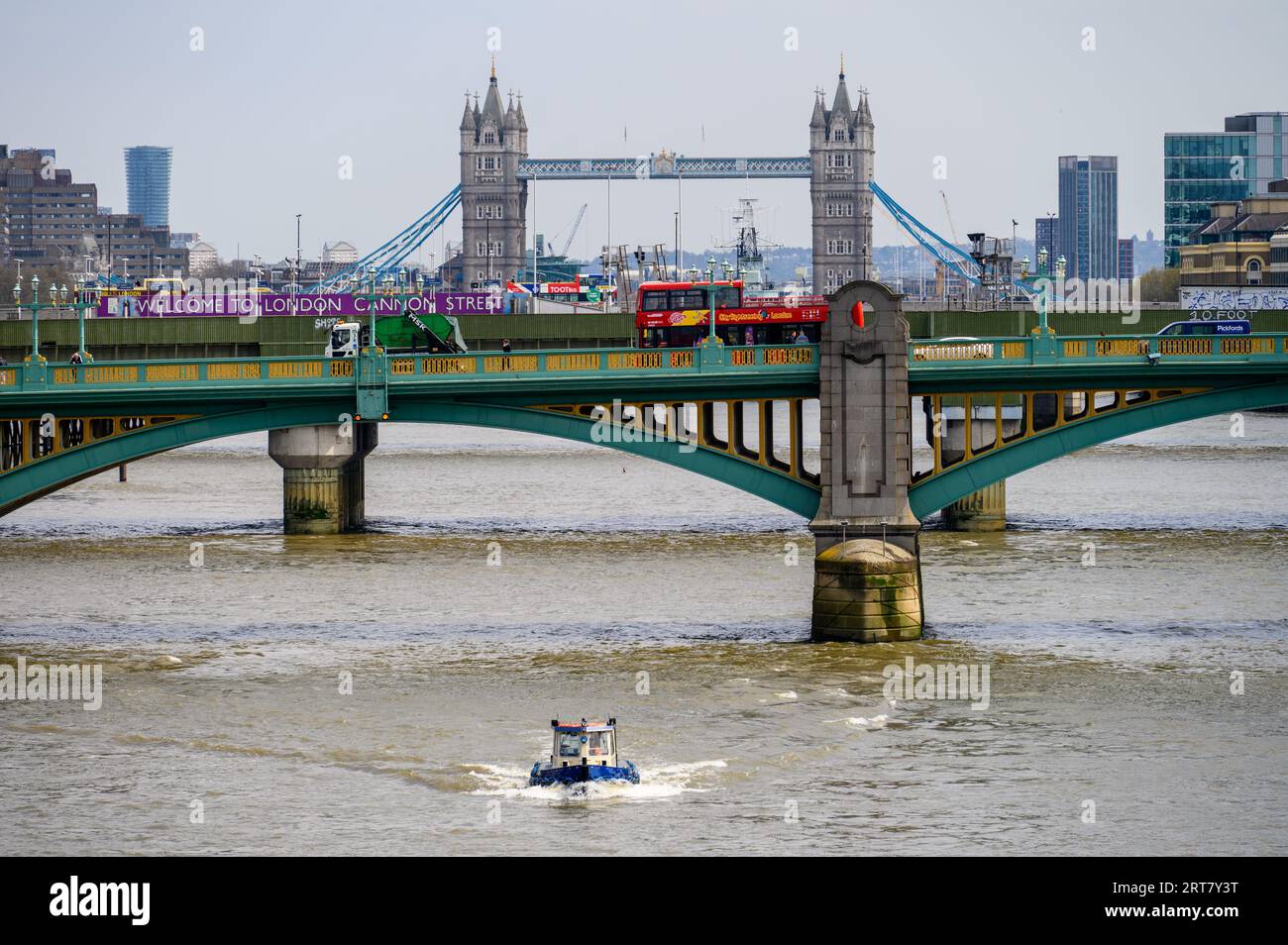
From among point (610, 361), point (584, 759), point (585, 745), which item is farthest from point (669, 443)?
point (584, 759)

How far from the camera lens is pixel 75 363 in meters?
58.1

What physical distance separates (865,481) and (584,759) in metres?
16.1

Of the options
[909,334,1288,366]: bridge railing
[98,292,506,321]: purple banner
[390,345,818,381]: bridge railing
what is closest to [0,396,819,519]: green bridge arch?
[390,345,818,381]: bridge railing

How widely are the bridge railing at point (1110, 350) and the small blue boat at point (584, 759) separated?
20136mm

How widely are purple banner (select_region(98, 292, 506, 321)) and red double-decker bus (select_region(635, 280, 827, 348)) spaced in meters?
25.9

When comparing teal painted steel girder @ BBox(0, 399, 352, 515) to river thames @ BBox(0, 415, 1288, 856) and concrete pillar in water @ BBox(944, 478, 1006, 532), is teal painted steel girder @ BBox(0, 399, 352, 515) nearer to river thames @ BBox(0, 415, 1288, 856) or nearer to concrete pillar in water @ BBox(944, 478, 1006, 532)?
river thames @ BBox(0, 415, 1288, 856)

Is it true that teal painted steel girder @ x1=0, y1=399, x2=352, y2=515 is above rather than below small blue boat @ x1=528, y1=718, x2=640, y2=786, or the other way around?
above

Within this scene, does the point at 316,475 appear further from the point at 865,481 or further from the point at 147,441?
the point at 865,481

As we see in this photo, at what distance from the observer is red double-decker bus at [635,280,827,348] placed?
262 feet

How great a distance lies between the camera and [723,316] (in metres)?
81.4
